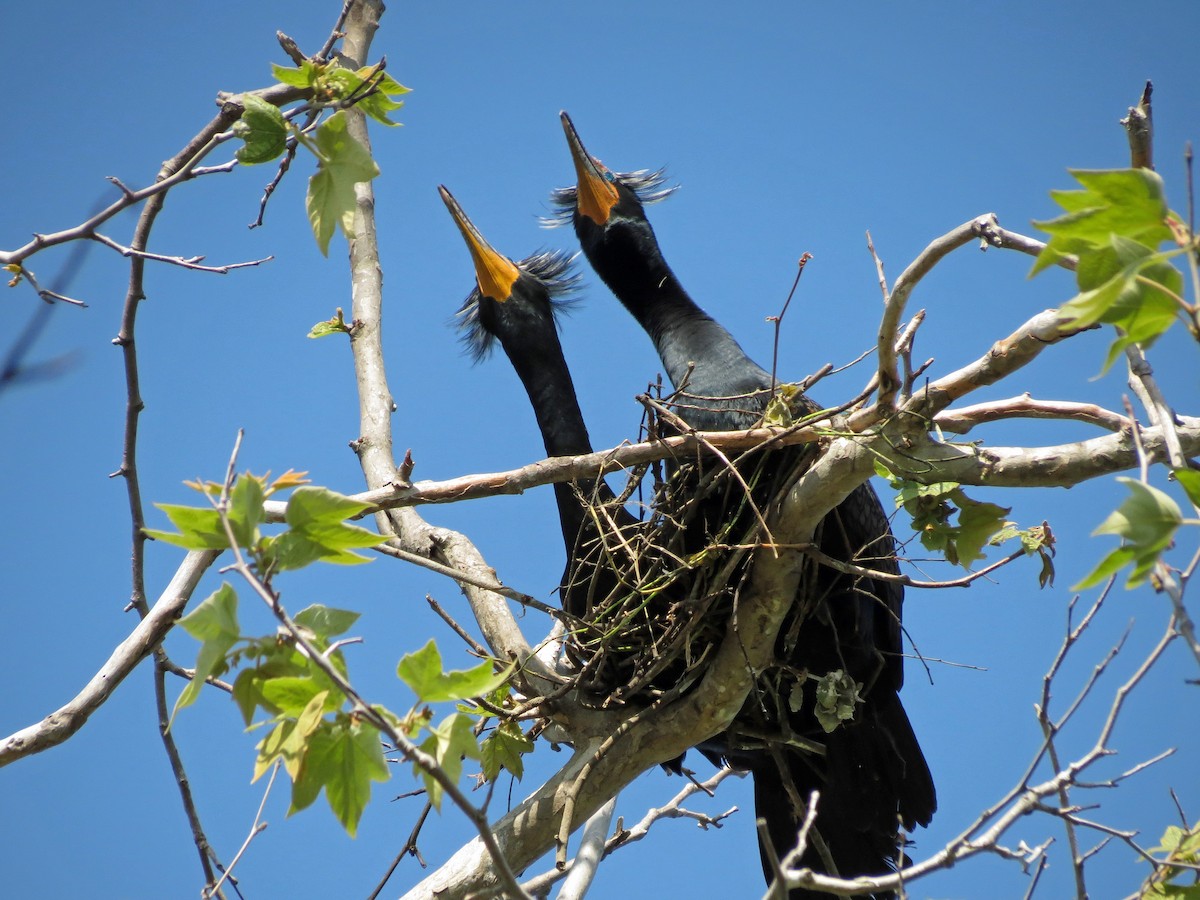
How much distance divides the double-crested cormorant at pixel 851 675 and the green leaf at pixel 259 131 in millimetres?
Answer: 1575

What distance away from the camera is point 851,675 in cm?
371

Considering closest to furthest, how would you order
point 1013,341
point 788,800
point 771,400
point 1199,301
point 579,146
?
1. point 1199,301
2. point 1013,341
3. point 771,400
4. point 788,800
5. point 579,146

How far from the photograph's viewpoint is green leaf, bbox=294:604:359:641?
6.03 ft

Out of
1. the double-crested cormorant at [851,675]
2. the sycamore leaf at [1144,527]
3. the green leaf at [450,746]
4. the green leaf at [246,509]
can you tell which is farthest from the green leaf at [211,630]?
the double-crested cormorant at [851,675]

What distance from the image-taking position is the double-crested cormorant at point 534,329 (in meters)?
4.66

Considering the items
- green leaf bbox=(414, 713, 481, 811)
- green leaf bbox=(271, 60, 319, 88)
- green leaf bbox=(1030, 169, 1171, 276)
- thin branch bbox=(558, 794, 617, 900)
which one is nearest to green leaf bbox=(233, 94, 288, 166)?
green leaf bbox=(271, 60, 319, 88)

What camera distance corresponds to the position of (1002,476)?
2.72m

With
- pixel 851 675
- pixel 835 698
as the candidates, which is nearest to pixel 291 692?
pixel 835 698

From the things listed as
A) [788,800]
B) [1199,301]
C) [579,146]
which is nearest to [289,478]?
[1199,301]

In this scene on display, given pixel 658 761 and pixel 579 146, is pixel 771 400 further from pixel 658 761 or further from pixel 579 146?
pixel 579 146

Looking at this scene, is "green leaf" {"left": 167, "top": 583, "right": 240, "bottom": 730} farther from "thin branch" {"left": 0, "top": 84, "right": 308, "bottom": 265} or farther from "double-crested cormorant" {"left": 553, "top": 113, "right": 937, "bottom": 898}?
"double-crested cormorant" {"left": 553, "top": 113, "right": 937, "bottom": 898}

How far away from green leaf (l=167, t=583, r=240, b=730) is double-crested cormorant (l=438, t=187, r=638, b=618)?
2.64 m

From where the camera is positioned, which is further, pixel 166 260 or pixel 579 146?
pixel 579 146

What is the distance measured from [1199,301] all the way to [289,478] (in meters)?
1.29
